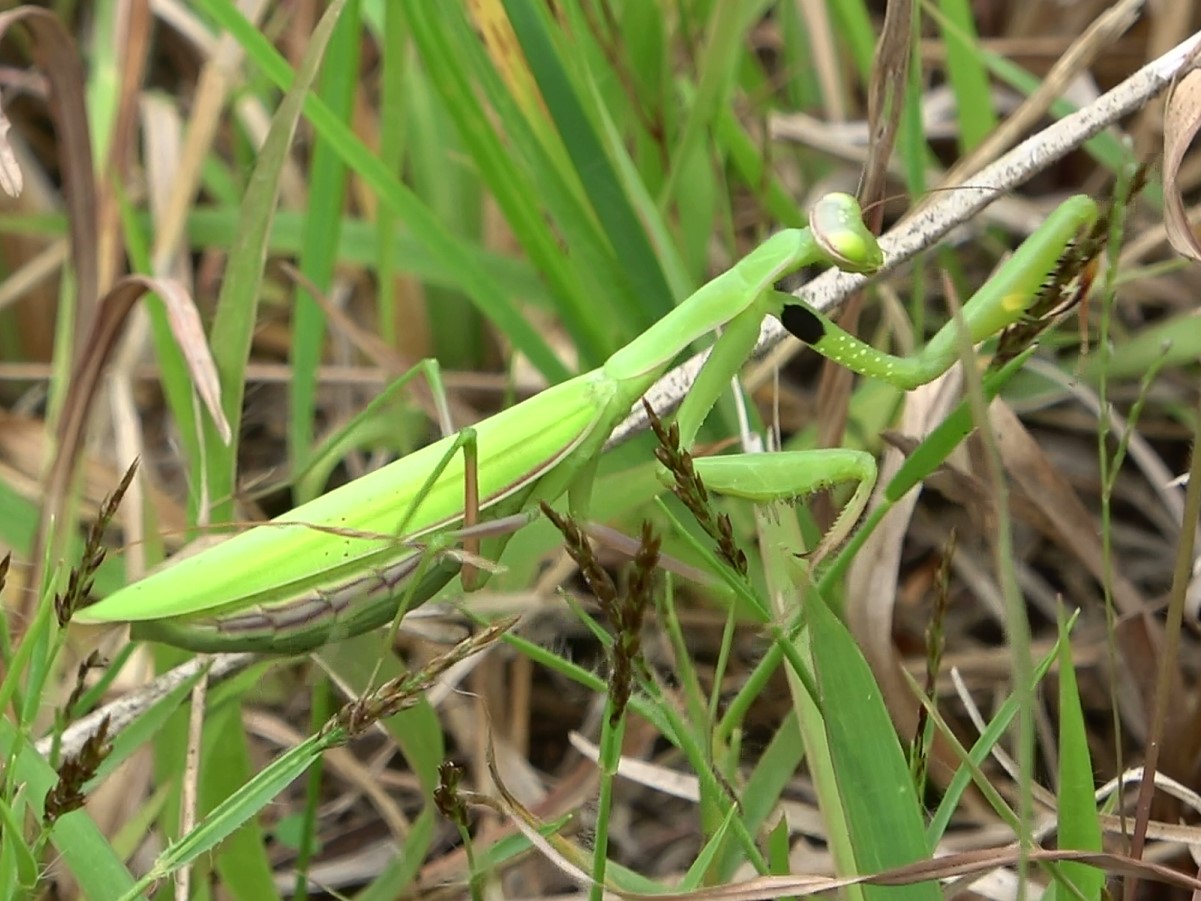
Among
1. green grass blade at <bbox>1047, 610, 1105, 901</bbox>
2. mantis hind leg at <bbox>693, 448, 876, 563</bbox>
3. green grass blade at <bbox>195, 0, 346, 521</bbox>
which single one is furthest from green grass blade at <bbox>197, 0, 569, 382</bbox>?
green grass blade at <bbox>1047, 610, 1105, 901</bbox>

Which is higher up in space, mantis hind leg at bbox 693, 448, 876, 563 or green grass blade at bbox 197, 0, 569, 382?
green grass blade at bbox 197, 0, 569, 382

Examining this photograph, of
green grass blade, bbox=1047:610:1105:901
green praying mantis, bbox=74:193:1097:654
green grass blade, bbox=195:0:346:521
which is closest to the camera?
green grass blade, bbox=1047:610:1105:901

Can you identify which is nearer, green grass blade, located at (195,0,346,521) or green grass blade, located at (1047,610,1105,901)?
green grass blade, located at (1047,610,1105,901)

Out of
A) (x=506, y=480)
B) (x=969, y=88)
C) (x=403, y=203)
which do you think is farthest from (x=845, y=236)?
(x=969, y=88)

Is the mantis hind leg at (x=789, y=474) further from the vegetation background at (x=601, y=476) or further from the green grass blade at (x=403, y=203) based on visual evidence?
the green grass blade at (x=403, y=203)

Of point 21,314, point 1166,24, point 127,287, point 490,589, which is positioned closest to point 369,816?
point 490,589

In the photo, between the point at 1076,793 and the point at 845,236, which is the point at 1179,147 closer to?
the point at 845,236

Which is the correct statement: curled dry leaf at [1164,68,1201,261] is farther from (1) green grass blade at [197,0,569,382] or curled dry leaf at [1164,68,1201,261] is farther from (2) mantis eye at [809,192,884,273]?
(1) green grass blade at [197,0,569,382]

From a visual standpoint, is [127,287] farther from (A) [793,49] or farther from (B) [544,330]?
(A) [793,49]
